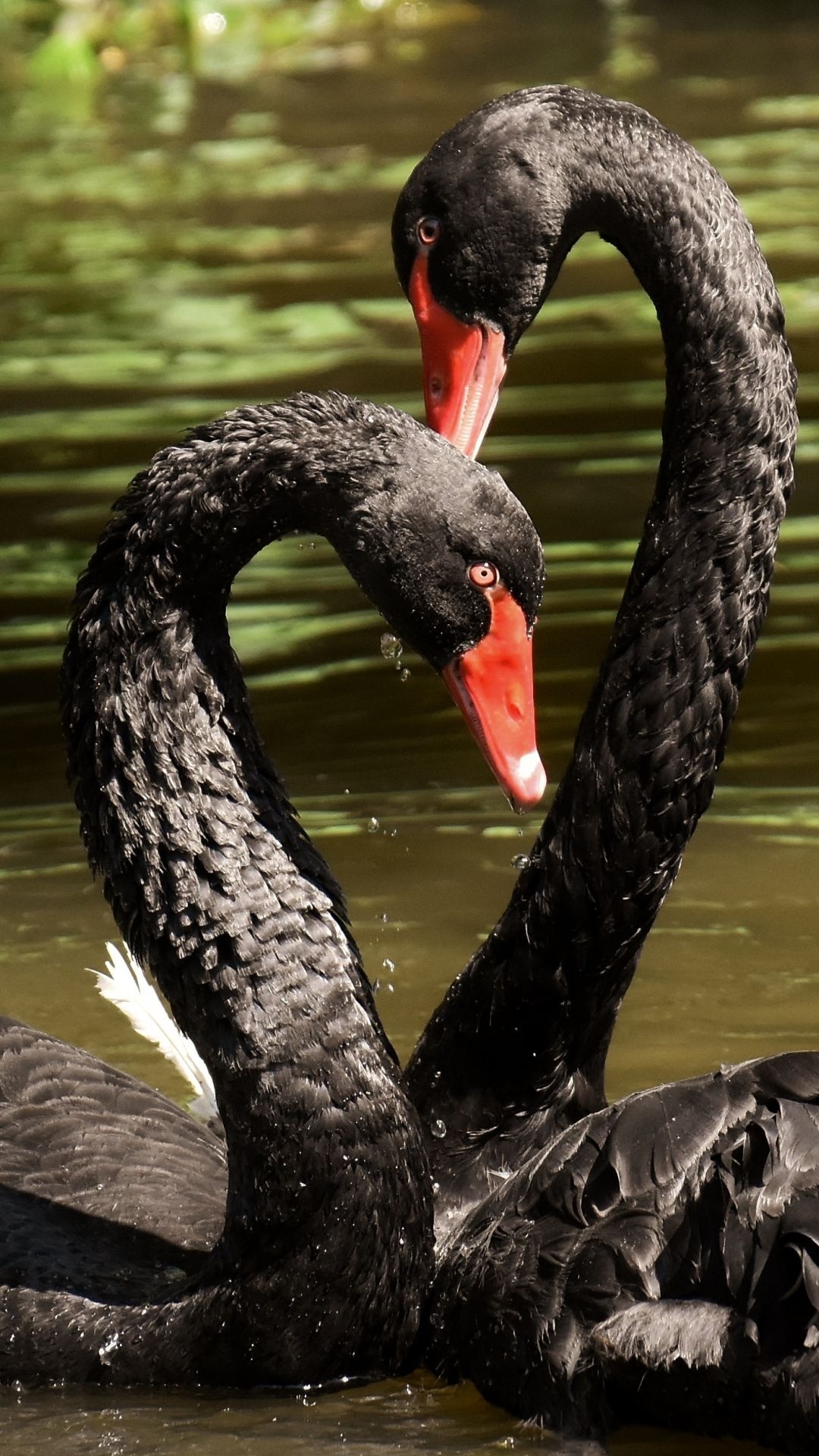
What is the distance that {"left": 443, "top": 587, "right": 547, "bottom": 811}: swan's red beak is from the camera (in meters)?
3.56

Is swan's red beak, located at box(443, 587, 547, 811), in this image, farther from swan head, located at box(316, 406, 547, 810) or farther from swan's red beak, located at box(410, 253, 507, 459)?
swan's red beak, located at box(410, 253, 507, 459)

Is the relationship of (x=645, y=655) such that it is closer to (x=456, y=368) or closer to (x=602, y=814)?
(x=602, y=814)

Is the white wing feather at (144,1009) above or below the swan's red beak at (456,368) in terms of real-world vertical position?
below

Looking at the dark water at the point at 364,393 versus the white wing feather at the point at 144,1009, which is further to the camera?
the dark water at the point at 364,393

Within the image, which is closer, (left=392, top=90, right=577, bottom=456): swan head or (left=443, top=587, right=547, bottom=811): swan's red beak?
(left=443, top=587, right=547, bottom=811): swan's red beak

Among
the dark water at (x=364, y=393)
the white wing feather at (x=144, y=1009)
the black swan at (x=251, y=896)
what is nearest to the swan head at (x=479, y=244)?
the dark water at (x=364, y=393)

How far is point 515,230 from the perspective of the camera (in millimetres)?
4344

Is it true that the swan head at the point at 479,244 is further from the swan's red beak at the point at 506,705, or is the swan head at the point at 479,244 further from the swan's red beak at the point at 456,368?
the swan's red beak at the point at 506,705

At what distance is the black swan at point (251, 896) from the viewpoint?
11.7 feet

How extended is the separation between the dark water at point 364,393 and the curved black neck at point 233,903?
0.30m

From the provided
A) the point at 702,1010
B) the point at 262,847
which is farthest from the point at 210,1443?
the point at 702,1010

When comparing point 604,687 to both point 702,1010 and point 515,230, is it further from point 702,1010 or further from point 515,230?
point 702,1010

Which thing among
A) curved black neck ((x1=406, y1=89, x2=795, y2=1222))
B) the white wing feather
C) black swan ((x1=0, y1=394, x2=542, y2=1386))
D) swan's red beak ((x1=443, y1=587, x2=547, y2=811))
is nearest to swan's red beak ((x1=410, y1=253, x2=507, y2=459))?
curved black neck ((x1=406, y1=89, x2=795, y2=1222))

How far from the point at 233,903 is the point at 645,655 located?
92 centimetres
